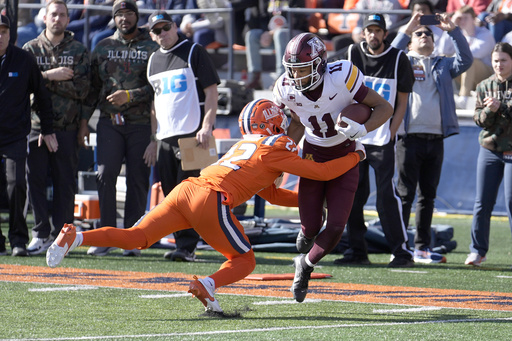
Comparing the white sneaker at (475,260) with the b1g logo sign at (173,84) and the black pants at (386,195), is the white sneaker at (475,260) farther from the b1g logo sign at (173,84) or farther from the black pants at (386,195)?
the b1g logo sign at (173,84)

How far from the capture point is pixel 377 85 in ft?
25.6

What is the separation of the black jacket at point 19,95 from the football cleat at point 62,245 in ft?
10.5

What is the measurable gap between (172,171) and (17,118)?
4.65 feet

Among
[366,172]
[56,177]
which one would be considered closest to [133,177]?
[56,177]

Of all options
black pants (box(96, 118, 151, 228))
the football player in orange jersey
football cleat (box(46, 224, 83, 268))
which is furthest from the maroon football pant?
black pants (box(96, 118, 151, 228))

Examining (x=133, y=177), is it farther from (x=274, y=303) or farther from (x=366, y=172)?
(x=274, y=303)

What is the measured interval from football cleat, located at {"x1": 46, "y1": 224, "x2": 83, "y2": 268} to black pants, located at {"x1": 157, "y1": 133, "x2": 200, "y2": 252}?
9.89ft

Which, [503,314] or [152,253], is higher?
[503,314]

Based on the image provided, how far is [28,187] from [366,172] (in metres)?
3.03

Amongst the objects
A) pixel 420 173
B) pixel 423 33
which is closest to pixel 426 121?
pixel 420 173

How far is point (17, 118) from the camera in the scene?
7.90m

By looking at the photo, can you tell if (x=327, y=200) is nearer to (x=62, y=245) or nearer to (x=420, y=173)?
(x=62, y=245)

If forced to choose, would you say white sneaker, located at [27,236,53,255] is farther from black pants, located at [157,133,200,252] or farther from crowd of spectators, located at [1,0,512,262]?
crowd of spectators, located at [1,0,512,262]

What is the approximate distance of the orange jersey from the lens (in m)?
5.25
